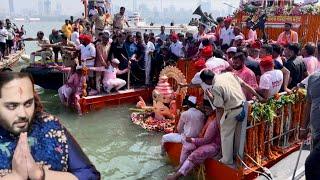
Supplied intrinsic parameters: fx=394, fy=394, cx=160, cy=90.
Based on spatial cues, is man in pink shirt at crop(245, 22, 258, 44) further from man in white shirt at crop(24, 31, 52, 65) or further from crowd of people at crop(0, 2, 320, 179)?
man in white shirt at crop(24, 31, 52, 65)

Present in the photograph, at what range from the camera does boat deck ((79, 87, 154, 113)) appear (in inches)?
414

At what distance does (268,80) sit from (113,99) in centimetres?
608

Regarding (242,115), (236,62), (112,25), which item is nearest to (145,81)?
(112,25)

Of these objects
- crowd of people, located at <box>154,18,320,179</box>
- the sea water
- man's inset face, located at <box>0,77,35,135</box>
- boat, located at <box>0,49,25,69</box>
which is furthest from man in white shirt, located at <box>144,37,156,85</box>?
man's inset face, located at <box>0,77,35,135</box>

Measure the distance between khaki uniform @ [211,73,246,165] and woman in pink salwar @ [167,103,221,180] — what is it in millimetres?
271

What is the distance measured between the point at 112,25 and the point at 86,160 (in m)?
14.7

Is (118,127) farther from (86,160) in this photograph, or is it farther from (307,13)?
(307,13)

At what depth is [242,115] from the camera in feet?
16.9

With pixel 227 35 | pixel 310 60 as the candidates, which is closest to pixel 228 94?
pixel 310 60

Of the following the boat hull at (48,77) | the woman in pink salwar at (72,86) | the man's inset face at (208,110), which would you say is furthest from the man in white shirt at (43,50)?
the man's inset face at (208,110)

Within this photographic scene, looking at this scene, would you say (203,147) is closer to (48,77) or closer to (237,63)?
(237,63)

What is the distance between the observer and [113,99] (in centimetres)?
1102

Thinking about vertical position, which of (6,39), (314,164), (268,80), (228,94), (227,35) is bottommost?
(314,164)

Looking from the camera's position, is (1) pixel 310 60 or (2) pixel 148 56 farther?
(2) pixel 148 56
